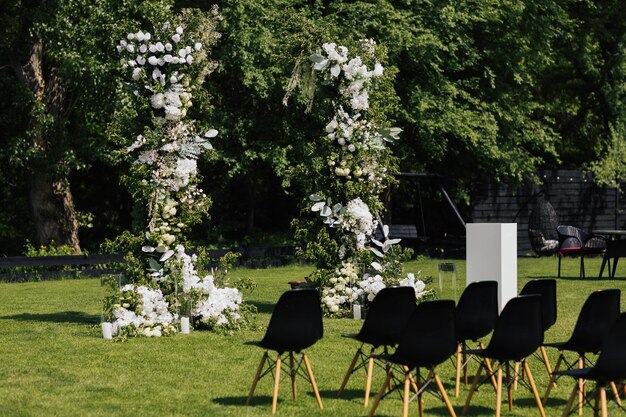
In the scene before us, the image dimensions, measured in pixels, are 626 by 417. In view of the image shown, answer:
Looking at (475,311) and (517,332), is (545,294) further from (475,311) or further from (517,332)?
(517,332)

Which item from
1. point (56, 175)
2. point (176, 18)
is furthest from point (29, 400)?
point (56, 175)

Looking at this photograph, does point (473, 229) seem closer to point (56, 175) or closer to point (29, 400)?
point (29, 400)

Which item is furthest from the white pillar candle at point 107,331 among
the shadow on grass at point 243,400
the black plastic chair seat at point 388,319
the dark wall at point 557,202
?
the dark wall at point 557,202

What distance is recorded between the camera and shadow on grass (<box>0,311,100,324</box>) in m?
17.5

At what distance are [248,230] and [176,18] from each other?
18.7 metres

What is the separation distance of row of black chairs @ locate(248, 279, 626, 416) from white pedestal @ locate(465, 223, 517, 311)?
265cm

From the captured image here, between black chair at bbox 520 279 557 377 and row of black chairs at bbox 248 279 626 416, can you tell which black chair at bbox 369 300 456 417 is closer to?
row of black chairs at bbox 248 279 626 416

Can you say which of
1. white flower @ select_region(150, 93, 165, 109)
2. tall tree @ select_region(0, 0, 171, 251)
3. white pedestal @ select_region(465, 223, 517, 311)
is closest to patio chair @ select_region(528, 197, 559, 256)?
tall tree @ select_region(0, 0, 171, 251)

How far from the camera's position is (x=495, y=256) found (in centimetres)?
1429

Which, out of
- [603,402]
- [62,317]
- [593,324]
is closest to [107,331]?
[62,317]

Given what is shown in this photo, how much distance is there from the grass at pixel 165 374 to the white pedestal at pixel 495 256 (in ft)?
3.18

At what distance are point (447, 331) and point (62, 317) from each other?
32.9 feet

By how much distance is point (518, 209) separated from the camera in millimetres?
32906

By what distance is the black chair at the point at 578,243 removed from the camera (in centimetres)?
2480
